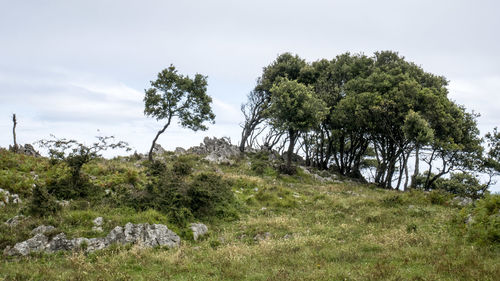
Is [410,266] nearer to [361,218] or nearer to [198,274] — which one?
[198,274]

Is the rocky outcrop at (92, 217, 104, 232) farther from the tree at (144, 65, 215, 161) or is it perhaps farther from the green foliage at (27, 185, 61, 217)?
the tree at (144, 65, 215, 161)

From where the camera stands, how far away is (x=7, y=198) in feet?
58.0

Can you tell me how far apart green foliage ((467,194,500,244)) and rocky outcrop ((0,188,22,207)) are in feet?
75.2

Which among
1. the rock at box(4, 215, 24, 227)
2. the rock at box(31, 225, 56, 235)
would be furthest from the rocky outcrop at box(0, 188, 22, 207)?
the rock at box(31, 225, 56, 235)

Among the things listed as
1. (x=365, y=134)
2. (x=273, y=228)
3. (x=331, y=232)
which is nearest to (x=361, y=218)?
(x=331, y=232)

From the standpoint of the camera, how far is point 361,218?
19.0 meters

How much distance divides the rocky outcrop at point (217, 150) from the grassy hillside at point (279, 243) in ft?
68.4

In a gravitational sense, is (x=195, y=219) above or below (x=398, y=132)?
below

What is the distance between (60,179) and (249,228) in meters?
12.1

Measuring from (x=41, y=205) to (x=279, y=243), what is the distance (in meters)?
11.8

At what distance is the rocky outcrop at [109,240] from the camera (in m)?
12.9

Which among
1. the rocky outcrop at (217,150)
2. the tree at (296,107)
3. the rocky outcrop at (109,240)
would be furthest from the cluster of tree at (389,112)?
the rocky outcrop at (109,240)

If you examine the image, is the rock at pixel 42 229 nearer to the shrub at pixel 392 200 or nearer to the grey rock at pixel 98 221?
the grey rock at pixel 98 221

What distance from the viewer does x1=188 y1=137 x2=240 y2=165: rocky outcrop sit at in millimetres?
43438
